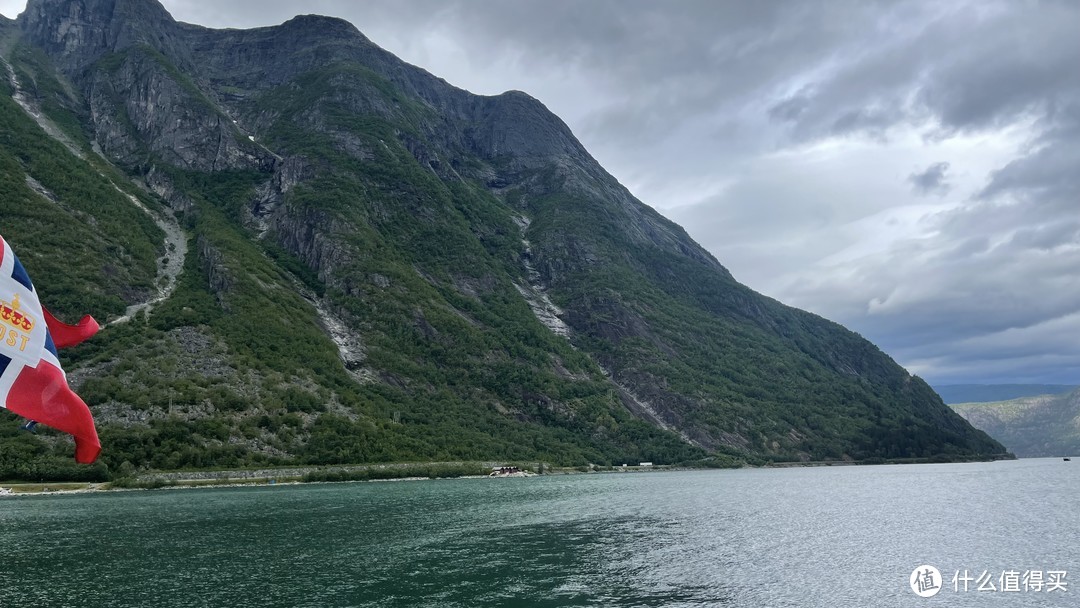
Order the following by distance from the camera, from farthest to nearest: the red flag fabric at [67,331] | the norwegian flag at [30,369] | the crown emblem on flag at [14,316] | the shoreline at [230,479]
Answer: the shoreline at [230,479] < the red flag fabric at [67,331] < the crown emblem on flag at [14,316] < the norwegian flag at [30,369]

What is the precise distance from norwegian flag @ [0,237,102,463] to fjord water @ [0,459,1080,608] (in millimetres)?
26948

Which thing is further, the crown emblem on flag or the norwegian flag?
the crown emblem on flag

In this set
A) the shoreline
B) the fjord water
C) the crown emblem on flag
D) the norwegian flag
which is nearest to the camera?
the norwegian flag

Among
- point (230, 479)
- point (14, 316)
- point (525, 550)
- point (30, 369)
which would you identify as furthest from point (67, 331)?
point (230, 479)

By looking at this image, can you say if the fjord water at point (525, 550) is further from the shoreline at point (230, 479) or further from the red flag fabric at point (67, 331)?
the red flag fabric at point (67, 331)

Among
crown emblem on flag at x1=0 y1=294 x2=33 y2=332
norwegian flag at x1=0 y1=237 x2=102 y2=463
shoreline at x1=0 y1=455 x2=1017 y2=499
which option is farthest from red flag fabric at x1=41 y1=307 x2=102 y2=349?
shoreline at x1=0 y1=455 x2=1017 y2=499

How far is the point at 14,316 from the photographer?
492 inches

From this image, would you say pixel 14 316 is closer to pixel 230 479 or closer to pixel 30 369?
pixel 30 369

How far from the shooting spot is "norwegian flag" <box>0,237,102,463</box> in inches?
478

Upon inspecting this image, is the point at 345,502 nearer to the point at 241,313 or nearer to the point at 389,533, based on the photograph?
the point at 389,533

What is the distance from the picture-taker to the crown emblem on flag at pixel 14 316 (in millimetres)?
12258

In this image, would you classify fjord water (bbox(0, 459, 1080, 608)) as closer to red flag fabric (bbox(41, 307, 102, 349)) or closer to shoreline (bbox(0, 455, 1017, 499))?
shoreline (bbox(0, 455, 1017, 499))

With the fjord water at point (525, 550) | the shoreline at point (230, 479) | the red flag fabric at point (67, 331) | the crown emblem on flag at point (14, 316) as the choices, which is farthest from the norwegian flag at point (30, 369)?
the shoreline at point (230, 479)

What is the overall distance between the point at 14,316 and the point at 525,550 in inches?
1772
